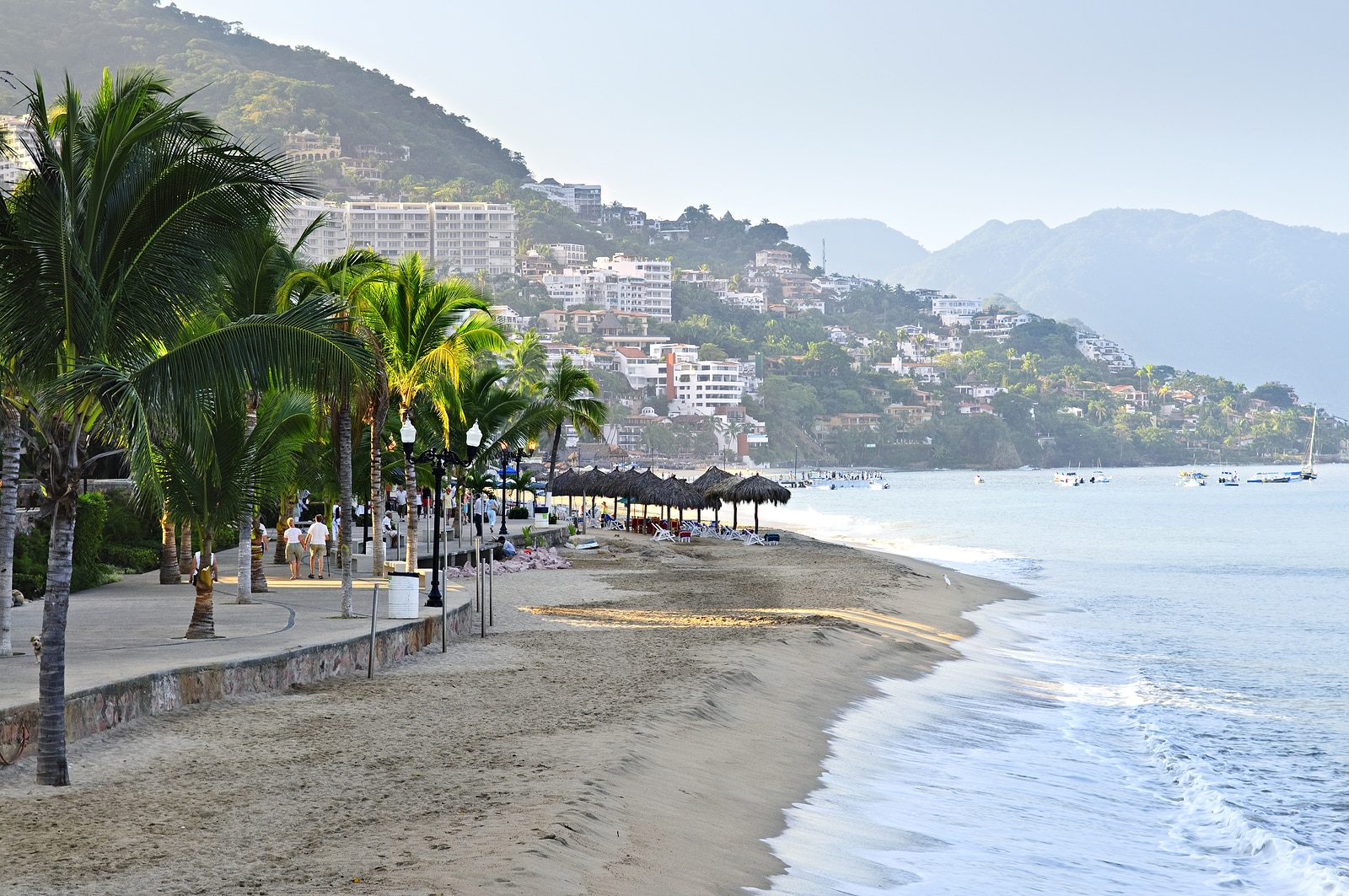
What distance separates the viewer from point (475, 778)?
7738 millimetres

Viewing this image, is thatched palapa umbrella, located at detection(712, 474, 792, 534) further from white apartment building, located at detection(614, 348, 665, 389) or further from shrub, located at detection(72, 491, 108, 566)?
white apartment building, located at detection(614, 348, 665, 389)

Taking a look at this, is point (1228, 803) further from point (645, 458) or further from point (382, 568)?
point (645, 458)

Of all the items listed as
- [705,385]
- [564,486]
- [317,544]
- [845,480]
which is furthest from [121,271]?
[705,385]

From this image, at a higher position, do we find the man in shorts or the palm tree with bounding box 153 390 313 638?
the palm tree with bounding box 153 390 313 638

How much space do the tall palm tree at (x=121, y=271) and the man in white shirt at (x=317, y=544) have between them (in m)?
11.1

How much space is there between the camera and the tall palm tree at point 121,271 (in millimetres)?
7391

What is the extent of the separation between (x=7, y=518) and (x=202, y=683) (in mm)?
2345

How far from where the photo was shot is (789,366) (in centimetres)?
18162

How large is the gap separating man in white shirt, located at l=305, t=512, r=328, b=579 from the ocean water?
970cm

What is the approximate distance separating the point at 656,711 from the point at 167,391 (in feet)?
15.4

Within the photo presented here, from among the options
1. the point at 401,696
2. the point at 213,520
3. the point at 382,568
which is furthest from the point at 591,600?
the point at 401,696

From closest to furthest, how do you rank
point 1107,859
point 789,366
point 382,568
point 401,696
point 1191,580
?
point 1107,859 → point 401,696 → point 382,568 → point 1191,580 → point 789,366

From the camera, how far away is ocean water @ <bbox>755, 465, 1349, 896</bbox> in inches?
314

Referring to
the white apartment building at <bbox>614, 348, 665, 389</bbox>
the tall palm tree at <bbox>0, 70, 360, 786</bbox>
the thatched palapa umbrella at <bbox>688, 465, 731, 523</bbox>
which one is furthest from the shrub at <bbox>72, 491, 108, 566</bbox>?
the white apartment building at <bbox>614, 348, 665, 389</bbox>
